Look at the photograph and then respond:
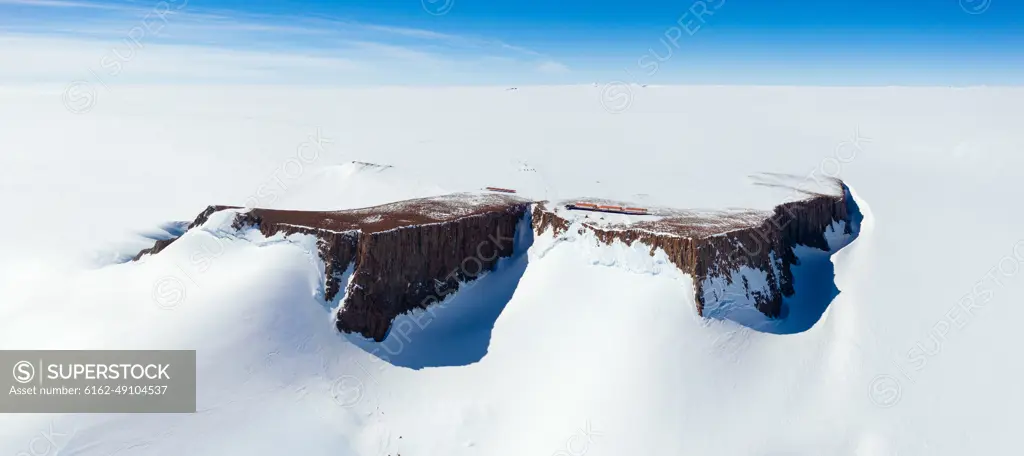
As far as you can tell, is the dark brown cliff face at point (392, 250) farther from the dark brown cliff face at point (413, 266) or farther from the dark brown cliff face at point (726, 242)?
the dark brown cliff face at point (726, 242)

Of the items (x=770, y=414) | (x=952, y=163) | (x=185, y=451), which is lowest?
(x=185, y=451)

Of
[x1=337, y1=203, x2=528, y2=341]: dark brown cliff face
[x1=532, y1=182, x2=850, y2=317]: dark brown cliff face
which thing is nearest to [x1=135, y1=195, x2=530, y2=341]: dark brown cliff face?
[x1=337, y1=203, x2=528, y2=341]: dark brown cliff face

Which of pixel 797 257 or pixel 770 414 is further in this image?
pixel 797 257

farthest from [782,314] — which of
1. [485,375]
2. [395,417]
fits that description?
[395,417]

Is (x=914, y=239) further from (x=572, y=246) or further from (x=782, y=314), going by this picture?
(x=572, y=246)

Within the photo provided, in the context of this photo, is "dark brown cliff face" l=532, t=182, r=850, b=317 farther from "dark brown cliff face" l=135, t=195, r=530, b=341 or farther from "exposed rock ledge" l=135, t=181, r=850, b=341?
"dark brown cliff face" l=135, t=195, r=530, b=341

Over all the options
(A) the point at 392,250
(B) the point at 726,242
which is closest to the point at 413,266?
(A) the point at 392,250
